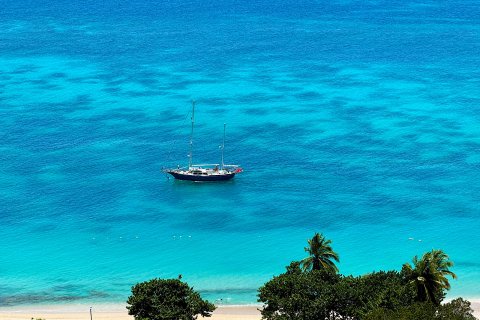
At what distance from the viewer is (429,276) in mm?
67500

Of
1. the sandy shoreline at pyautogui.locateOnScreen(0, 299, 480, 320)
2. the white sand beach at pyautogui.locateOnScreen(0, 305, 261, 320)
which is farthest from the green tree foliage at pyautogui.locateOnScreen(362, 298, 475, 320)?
the white sand beach at pyautogui.locateOnScreen(0, 305, 261, 320)

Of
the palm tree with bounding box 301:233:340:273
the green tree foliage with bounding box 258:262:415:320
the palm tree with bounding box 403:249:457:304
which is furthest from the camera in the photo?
the palm tree with bounding box 301:233:340:273

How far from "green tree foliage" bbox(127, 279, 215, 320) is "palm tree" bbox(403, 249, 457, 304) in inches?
662

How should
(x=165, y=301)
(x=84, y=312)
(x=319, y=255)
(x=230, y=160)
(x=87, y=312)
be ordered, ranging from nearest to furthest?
1. (x=165, y=301)
2. (x=319, y=255)
3. (x=87, y=312)
4. (x=84, y=312)
5. (x=230, y=160)

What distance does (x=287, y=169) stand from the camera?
122 m

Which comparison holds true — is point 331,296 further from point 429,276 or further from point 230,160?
point 230,160

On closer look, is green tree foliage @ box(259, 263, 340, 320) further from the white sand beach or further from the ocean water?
the ocean water

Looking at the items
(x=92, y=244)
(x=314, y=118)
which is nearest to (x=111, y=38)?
(x=314, y=118)

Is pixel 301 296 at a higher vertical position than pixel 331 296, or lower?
A: higher

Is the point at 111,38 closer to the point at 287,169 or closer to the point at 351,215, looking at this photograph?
the point at 287,169

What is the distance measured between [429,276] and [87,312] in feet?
119

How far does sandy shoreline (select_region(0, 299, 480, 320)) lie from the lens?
83.8 metres

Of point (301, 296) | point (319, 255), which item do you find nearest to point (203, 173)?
point (319, 255)

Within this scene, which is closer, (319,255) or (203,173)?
(319,255)
